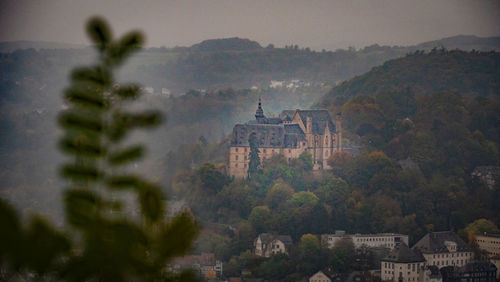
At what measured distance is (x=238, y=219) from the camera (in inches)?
1780

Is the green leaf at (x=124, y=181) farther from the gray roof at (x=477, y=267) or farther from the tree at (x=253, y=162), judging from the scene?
the tree at (x=253, y=162)

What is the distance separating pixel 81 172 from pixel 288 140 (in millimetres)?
45076

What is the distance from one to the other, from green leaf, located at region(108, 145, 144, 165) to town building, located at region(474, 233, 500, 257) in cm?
4050

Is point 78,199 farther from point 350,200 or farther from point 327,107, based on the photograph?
point 327,107

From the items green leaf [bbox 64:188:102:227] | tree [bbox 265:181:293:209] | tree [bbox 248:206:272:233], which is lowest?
tree [bbox 248:206:272:233]

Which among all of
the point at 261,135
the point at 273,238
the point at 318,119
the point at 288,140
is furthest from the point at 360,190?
the point at 273,238

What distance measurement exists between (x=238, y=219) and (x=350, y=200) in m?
5.55

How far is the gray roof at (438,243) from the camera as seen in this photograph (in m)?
41.5

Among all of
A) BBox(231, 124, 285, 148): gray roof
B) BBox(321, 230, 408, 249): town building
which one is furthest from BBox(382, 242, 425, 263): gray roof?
BBox(231, 124, 285, 148): gray roof

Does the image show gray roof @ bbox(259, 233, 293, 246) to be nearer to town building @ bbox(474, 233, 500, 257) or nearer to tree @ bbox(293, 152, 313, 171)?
tree @ bbox(293, 152, 313, 171)

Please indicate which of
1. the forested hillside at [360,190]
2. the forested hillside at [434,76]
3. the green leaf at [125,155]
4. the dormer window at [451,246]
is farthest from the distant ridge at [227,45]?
the green leaf at [125,155]

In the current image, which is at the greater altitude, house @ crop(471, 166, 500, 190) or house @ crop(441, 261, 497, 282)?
house @ crop(471, 166, 500, 190)

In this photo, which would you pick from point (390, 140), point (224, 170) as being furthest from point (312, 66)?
point (224, 170)

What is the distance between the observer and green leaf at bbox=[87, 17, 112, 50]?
3.51 m
